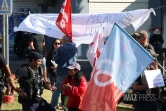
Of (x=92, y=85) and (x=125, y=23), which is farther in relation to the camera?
(x=125, y=23)

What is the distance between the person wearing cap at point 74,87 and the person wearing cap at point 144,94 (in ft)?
2.87

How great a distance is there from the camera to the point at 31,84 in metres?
7.31

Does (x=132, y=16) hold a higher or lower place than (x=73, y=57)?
higher

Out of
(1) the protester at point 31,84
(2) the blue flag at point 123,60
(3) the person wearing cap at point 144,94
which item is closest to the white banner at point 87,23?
(1) the protester at point 31,84

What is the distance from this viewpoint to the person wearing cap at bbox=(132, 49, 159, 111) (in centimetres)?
684

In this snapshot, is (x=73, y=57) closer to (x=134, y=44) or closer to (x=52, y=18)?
(x=52, y=18)

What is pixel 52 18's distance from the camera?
10.6 meters

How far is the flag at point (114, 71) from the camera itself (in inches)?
240

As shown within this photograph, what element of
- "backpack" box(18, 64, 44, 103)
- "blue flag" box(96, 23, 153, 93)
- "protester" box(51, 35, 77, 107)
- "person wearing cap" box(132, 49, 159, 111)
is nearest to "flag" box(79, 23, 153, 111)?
"blue flag" box(96, 23, 153, 93)

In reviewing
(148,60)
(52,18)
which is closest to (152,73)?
(148,60)

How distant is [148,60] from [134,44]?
0.91 ft

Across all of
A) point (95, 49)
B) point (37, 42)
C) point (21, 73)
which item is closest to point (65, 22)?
point (95, 49)

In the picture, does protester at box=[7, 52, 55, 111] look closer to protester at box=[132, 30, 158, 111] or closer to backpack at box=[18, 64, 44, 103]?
backpack at box=[18, 64, 44, 103]

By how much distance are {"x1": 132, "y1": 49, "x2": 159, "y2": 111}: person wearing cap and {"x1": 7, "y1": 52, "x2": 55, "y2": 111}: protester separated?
1.38 metres
